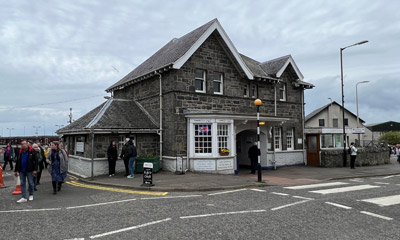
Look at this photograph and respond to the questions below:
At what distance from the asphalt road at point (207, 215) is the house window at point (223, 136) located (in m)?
5.58

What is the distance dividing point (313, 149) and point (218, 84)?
29.9ft

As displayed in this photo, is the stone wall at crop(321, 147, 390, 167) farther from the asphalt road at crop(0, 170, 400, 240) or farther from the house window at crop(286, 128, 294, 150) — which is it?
the asphalt road at crop(0, 170, 400, 240)

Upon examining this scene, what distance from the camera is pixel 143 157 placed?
15.8 m

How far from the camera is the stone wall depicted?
20.8 m

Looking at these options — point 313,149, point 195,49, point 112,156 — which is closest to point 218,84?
point 195,49

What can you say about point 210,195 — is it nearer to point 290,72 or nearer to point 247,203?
point 247,203

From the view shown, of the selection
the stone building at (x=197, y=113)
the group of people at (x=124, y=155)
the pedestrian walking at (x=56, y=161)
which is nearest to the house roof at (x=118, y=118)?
the stone building at (x=197, y=113)

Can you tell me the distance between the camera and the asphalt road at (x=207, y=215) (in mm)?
6023

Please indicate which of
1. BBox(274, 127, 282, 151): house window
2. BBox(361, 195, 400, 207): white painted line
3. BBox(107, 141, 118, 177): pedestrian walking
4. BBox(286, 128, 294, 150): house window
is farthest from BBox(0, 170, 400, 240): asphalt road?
BBox(286, 128, 294, 150): house window

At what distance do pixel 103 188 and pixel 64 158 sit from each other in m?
2.05

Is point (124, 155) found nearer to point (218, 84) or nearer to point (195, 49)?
point (195, 49)

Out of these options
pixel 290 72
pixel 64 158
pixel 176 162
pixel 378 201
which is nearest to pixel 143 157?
pixel 176 162

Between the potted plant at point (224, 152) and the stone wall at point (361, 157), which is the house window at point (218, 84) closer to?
the potted plant at point (224, 152)

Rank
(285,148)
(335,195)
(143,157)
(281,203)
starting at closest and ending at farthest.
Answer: (281,203) < (335,195) < (143,157) < (285,148)
